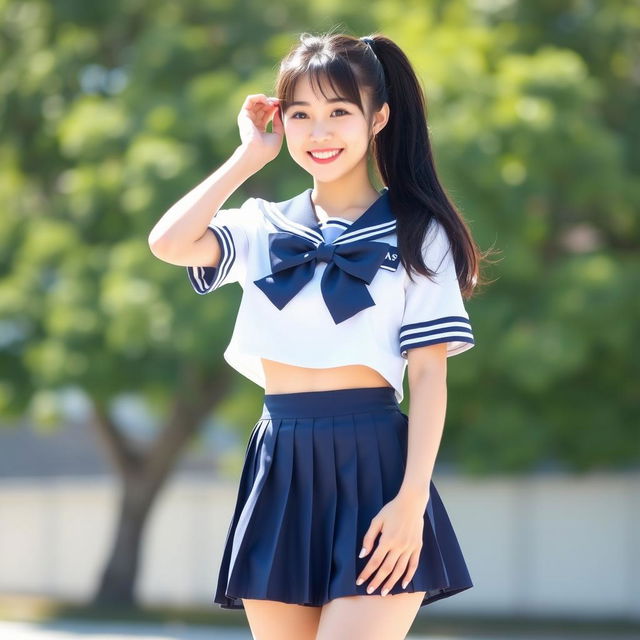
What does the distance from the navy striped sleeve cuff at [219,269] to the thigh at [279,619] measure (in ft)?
2.00

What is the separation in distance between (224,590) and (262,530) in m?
0.16

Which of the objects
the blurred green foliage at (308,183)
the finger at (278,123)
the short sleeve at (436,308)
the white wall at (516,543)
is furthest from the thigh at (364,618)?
the white wall at (516,543)

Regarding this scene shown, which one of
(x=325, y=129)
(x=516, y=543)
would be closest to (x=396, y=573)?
(x=325, y=129)

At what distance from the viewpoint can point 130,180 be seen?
322 inches

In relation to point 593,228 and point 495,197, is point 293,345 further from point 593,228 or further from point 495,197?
point 593,228

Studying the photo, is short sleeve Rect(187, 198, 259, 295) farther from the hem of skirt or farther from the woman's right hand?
the hem of skirt

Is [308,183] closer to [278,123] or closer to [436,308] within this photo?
[278,123]

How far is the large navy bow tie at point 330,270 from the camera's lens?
2.30m

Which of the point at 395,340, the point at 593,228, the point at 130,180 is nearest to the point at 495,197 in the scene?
the point at 593,228

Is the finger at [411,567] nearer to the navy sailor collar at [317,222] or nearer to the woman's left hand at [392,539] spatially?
the woman's left hand at [392,539]

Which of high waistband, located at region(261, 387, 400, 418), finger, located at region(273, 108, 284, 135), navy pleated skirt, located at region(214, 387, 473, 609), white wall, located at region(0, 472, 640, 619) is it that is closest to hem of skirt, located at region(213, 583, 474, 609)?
navy pleated skirt, located at region(214, 387, 473, 609)

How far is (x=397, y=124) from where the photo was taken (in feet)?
8.23

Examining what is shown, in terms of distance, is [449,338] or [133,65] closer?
[449,338]

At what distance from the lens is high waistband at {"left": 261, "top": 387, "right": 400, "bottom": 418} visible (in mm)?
2344
